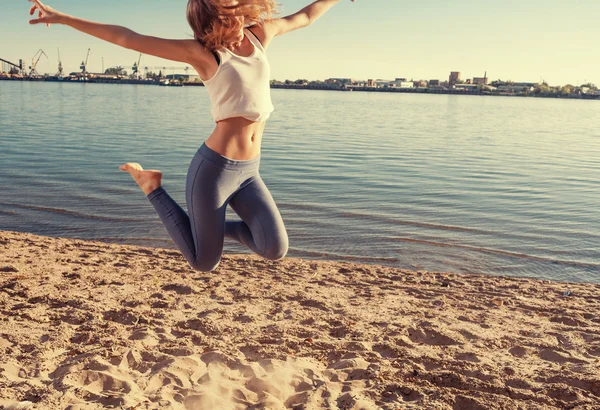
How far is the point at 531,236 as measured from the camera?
11852 millimetres

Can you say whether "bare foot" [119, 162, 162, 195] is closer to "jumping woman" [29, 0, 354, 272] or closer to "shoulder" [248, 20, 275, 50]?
"jumping woman" [29, 0, 354, 272]

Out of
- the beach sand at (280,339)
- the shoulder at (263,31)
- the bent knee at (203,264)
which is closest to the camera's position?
the shoulder at (263,31)

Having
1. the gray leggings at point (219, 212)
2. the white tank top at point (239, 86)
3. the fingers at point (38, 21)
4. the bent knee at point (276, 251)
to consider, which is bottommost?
the bent knee at point (276, 251)

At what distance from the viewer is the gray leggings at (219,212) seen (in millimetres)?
3732

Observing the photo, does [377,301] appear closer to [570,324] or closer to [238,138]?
[570,324]

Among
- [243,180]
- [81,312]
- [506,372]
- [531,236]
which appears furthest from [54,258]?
[531,236]

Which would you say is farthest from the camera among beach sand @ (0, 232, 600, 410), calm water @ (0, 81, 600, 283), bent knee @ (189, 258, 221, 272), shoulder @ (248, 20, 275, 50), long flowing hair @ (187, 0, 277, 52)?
calm water @ (0, 81, 600, 283)

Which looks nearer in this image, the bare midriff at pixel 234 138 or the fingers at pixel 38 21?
the fingers at pixel 38 21

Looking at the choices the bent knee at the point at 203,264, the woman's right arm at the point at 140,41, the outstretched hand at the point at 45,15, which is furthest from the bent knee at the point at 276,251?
the outstretched hand at the point at 45,15

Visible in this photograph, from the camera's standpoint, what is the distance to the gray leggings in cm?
373

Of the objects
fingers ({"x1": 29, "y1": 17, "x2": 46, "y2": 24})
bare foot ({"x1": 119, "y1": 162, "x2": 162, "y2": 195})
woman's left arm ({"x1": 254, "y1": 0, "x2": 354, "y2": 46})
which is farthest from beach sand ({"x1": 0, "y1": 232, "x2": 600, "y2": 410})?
woman's left arm ({"x1": 254, "y1": 0, "x2": 354, "y2": 46})

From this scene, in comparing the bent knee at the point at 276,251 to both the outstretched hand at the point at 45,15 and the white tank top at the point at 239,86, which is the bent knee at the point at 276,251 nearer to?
the white tank top at the point at 239,86

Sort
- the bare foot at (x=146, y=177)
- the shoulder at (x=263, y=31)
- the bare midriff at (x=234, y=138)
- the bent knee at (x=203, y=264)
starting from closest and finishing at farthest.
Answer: the bare midriff at (x=234, y=138) < the shoulder at (x=263, y=31) < the bent knee at (x=203, y=264) < the bare foot at (x=146, y=177)

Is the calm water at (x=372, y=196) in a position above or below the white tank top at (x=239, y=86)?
below
